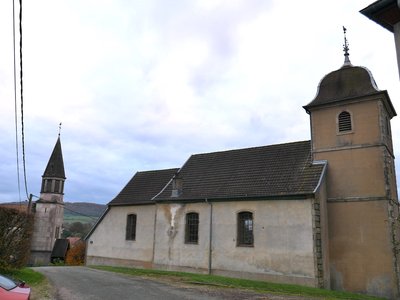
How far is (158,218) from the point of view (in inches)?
920

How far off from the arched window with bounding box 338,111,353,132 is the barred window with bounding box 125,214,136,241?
14560 mm

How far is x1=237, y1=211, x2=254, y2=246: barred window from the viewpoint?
19.7 m

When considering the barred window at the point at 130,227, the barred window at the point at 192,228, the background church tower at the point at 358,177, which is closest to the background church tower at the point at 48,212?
the barred window at the point at 130,227

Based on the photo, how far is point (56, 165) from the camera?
46406 mm

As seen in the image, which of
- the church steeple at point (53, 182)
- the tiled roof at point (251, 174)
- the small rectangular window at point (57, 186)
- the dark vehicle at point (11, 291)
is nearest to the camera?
the dark vehicle at point (11, 291)

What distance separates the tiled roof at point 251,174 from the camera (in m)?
19.2

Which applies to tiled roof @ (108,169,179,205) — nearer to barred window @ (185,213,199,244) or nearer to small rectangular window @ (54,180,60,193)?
barred window @ (185,213,199,244)

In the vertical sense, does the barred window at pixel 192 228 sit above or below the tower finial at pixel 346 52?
below

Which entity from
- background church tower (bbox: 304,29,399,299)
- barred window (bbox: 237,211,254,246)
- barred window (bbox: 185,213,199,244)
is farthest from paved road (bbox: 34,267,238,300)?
background church tower (bbox: 304,29,399,299)

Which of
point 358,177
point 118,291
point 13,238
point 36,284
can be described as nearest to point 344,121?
point 358,177

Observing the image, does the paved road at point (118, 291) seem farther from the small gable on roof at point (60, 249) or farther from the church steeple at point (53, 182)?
the small gable on roof at point (60, 249)

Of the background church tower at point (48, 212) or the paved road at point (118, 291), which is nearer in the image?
the paved road at point (118, 291)

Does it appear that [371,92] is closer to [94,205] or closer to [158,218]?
[158,218]

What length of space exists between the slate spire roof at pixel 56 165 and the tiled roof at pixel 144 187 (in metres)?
21.0
